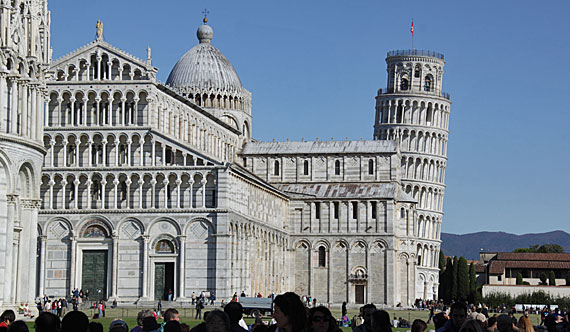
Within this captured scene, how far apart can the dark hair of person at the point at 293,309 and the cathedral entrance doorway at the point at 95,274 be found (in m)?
61.1

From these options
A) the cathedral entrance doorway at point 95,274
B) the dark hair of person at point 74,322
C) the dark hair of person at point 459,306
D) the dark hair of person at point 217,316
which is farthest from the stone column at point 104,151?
the dark hair of person at point 217,316

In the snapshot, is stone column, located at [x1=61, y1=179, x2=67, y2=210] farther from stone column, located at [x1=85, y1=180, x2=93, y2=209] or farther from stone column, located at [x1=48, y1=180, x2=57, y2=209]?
stone column, located at [x1=85, y1=180, x2=93, y2=209]

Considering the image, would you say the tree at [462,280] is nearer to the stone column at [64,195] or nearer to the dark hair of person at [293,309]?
the stone column at [64,195]

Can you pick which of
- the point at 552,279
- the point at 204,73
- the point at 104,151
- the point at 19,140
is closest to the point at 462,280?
the point at 552,279

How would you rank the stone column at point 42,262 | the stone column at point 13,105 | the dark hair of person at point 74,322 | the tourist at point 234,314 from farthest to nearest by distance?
the stone column at point 42,262 < the stone column at point 13,105 < the tourist at point 234,314 < the dark hair of person at point 74,322

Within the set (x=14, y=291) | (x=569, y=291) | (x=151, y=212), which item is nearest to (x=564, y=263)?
(x=569, y=291)

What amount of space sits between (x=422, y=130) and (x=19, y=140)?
77.3m

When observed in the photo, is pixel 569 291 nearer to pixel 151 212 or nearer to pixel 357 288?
pixel 357 288

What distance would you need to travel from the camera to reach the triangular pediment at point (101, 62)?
7419cm

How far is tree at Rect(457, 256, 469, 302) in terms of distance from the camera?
4628 inches

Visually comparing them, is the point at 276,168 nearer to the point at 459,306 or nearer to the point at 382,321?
the point at 459,306

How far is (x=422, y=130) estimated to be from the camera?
4542 inches

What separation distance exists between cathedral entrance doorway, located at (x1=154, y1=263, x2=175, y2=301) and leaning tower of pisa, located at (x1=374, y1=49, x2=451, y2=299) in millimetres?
42775

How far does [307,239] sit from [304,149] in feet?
29.4
